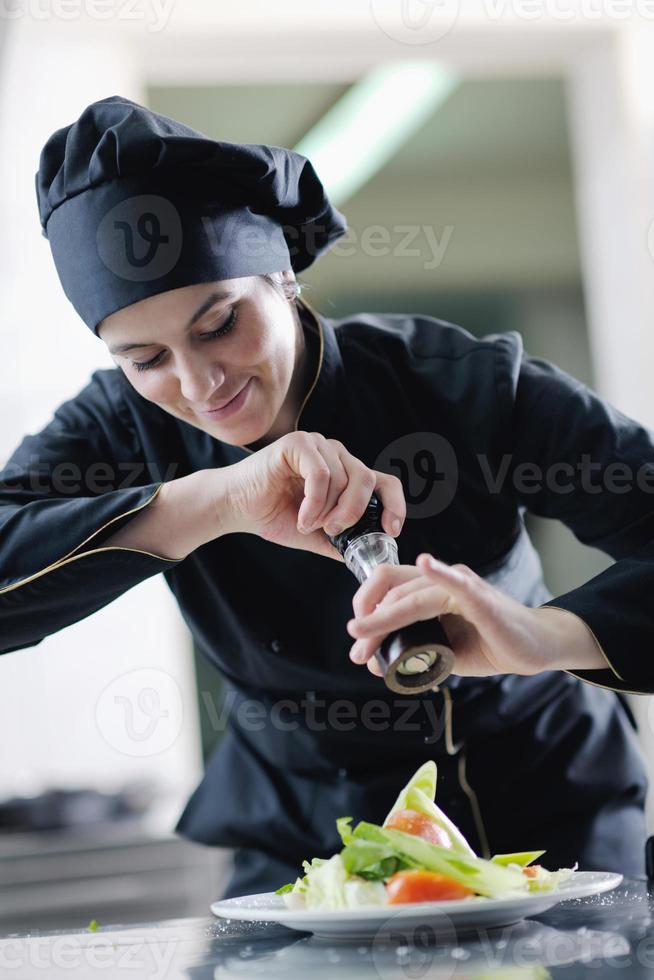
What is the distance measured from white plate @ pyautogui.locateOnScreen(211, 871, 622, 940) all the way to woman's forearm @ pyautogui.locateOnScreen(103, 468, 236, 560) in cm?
38

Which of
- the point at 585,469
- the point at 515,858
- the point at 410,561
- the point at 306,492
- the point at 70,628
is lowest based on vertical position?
the point at 70,628

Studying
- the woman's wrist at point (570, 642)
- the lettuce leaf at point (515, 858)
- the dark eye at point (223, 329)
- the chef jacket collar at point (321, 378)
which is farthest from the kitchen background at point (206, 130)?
the lettuce leaf at point (515, 858)

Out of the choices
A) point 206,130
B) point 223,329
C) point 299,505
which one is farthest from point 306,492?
point 206,130

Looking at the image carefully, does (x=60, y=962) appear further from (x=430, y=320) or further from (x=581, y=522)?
(x=430, y=320)

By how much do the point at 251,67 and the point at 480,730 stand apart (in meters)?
2.56

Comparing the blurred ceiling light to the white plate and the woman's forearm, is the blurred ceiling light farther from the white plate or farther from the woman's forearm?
the white plate

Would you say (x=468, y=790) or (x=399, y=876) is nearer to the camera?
(x=399, y=876)

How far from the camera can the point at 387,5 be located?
10.7 ft

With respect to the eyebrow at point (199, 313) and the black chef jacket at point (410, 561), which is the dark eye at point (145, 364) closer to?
the eyebrow at point (199, 313)

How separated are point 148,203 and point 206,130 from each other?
301cm

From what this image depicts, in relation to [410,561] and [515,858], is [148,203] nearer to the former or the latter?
[410,561]

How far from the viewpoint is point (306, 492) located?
1032mm

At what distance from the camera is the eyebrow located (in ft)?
3.69

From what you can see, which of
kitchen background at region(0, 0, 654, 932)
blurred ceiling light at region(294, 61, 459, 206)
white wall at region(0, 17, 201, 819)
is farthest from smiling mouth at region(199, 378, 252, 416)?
blurred ceiling light at region(294, 61, 459, 206)
